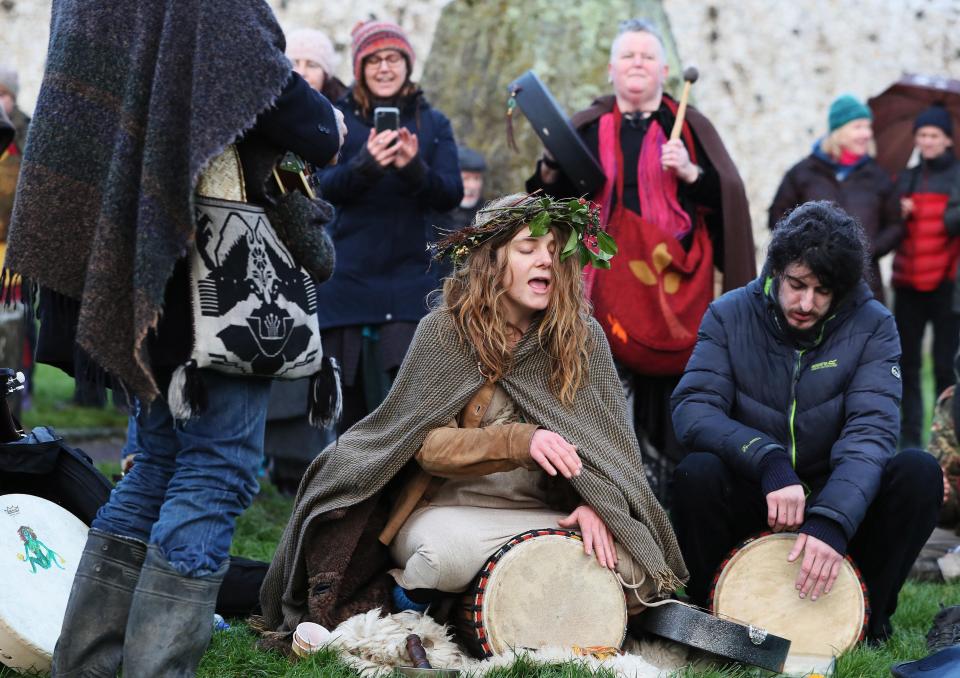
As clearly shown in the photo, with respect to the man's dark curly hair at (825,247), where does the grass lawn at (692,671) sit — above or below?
below

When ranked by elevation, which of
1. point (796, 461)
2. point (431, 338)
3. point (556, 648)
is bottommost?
point (556, 648)

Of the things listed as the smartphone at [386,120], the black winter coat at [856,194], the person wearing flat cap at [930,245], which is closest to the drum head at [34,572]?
the smartphone at [386,120]

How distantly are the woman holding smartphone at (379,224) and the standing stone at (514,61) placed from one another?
1.59 metres

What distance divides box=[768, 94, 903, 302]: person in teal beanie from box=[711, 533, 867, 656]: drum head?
3.49 meters

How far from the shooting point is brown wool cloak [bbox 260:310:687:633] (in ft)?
12.0

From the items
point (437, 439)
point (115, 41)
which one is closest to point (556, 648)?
point (437, 439)

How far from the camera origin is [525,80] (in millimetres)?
5320

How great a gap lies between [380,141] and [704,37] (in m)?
9.33

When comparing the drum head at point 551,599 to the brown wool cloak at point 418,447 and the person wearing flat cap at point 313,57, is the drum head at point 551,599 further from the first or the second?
the person wearing flat cap at point 313,57

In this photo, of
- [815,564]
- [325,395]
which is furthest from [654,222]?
[325,395]

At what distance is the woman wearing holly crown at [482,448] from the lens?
3.62 metres

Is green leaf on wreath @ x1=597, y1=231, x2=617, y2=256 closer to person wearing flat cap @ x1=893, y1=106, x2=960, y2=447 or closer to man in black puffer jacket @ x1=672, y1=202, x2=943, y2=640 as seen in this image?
man in black puffer jacket @ x1=672, y1=202, x2=943, y2=640

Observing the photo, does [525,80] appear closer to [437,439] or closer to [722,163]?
[722,163]

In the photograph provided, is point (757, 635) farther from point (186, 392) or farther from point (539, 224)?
point (186, 392)
